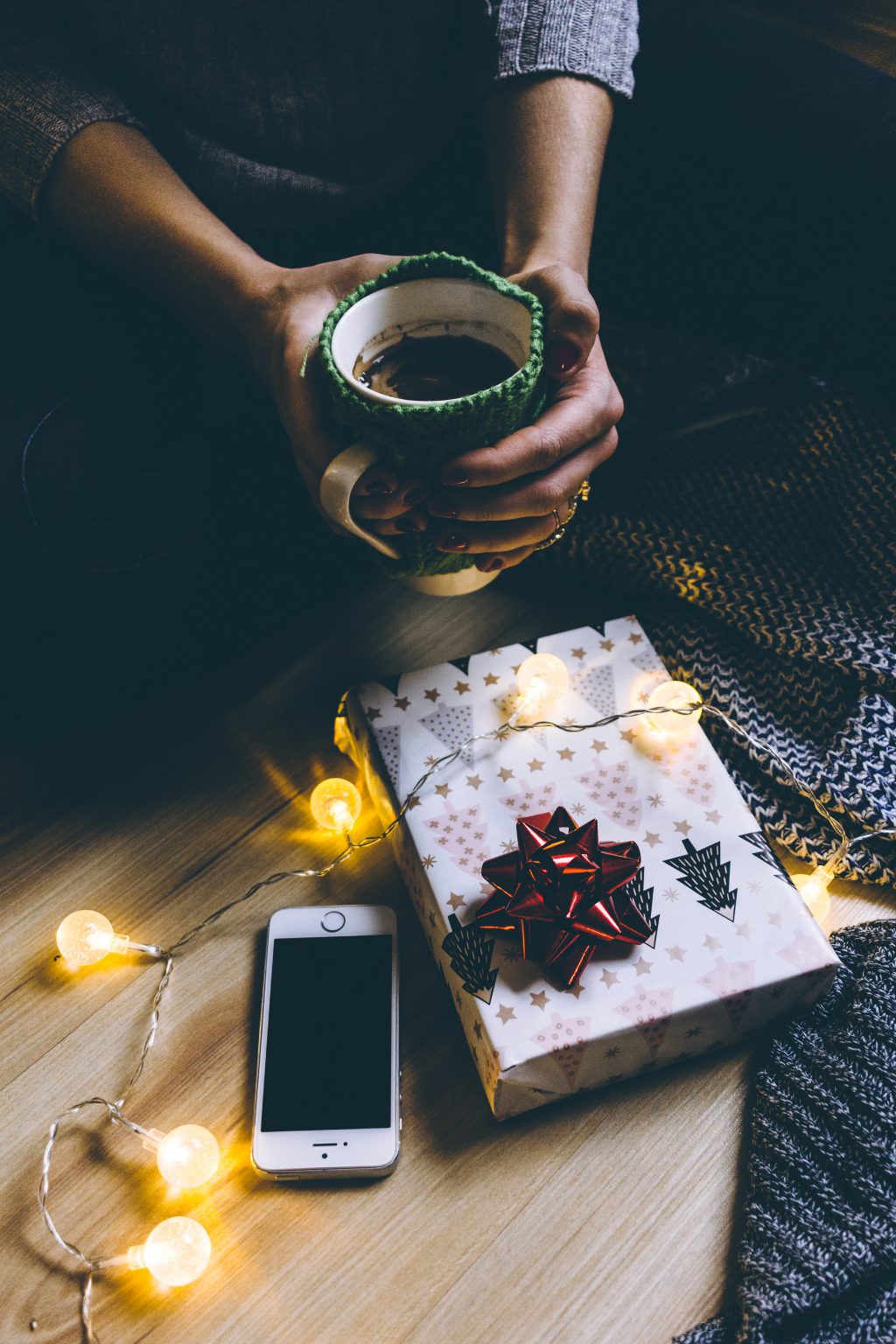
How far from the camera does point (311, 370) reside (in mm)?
478

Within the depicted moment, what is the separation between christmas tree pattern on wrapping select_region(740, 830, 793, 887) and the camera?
1.92 ft

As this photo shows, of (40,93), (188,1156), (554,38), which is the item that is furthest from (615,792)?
(40,93)

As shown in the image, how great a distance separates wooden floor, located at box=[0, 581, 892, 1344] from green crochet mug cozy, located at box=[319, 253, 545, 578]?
34 cm

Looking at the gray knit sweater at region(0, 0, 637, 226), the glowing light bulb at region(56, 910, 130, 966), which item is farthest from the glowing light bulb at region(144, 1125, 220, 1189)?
the gray knit sweater at region(0, 0, 637, 226)

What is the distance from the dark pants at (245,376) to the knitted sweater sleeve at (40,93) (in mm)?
92

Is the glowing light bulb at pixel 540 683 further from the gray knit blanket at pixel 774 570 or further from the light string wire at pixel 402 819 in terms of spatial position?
the gray knit blanket at pixel 774 570

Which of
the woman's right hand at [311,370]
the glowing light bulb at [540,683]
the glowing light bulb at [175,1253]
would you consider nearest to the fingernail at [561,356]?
the woman's right hand at [311,370]

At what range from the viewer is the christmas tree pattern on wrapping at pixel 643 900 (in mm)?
553

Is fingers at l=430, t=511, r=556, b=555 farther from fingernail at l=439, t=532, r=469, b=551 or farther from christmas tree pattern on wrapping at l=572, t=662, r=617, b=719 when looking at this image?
christmas tree pattern on wrapping at l=572, t=662, r=617, b=719

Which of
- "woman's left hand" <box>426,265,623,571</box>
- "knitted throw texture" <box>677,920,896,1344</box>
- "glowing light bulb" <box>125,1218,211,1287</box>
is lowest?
"knitted throw texture" <box>677,920,896,1344</box>

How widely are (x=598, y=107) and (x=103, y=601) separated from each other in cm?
51

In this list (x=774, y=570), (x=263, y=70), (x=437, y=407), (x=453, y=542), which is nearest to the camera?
(x=437, y=407)

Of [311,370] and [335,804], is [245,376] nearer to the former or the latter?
[311,370]

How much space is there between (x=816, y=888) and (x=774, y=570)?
0.27 m
